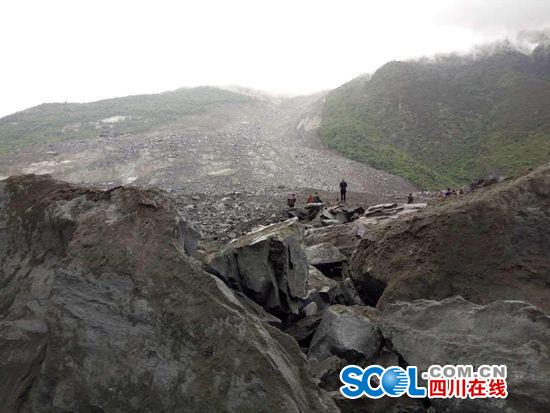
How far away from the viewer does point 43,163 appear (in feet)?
132

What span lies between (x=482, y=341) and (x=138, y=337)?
3.72m

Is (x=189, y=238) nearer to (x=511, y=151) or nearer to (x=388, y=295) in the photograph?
(x=388, y=295)

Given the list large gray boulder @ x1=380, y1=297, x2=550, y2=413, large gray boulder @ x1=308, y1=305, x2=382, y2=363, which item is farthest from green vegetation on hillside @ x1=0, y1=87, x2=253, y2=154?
large gray boulder @ x1=380, y1=297, x2=550, y2=413

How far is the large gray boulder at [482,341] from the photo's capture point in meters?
4.70

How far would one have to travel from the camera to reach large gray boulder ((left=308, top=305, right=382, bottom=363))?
611 cm

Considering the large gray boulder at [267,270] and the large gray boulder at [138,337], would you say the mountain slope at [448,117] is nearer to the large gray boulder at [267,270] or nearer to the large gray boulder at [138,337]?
the large gray boulder at [267,270]

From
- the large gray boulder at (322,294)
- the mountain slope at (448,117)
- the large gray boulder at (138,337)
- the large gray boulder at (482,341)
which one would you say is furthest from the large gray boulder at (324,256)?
the mountain slope at (448,117)

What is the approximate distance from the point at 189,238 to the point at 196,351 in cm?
234

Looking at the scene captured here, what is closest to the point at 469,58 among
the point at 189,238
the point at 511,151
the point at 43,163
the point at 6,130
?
the point at 511,151

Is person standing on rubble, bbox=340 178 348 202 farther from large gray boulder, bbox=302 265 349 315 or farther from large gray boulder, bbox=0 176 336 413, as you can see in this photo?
large gray boulder, bbox=0 176 336 413

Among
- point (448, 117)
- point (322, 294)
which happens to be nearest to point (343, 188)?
point (322, 294)

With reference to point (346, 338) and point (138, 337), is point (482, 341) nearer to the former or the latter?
point (346, 338)

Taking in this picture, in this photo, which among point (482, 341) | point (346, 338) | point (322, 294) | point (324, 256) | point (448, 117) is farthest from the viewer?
point (448, 117)

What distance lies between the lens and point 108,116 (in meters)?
62.8
